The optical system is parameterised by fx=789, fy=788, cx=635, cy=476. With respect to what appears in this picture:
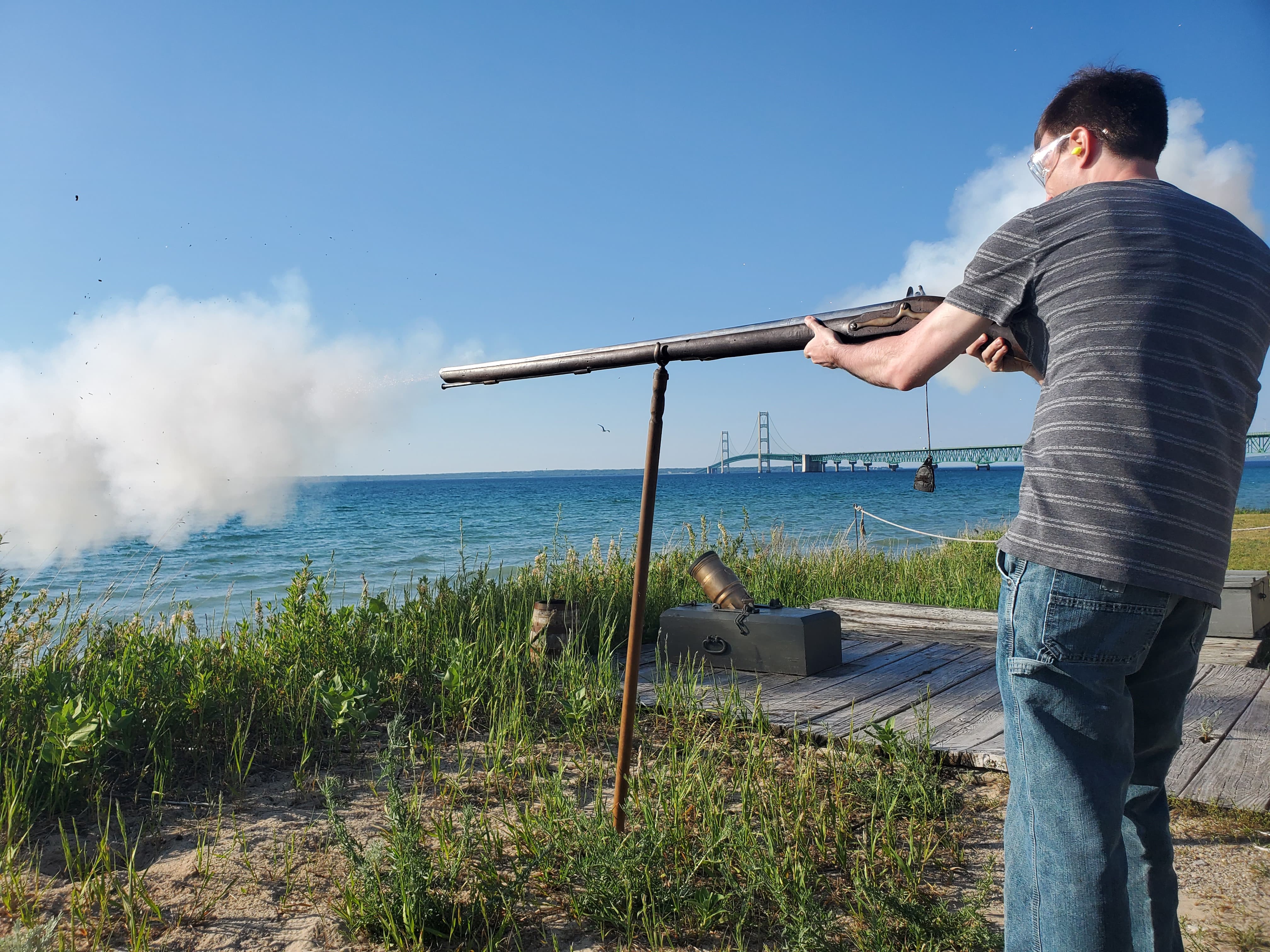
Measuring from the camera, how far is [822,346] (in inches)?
88.9

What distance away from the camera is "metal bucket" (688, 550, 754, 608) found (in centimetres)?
483

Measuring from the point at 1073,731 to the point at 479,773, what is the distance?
2406 mm

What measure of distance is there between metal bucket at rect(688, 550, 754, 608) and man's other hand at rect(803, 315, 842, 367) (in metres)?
2.68

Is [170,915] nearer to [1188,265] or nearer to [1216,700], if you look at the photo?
[1188,265]

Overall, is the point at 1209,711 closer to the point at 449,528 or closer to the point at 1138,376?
the point at 1138,376

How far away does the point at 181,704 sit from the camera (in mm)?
3525

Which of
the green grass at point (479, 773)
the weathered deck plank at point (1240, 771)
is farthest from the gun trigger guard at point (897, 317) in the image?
the weathered deck plank at point (1240, 771)

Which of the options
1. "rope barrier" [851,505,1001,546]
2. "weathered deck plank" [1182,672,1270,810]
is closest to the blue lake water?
"rope barrier" [851,505,1001,546]

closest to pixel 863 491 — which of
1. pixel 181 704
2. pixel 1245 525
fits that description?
pixel 1245 525

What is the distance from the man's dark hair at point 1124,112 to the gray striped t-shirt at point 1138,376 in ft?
0.54

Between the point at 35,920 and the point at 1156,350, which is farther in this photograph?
the point at 35,920

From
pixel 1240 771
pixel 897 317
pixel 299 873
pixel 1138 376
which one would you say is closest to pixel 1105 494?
pixel 1138 376

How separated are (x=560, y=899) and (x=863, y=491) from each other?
7379 cm

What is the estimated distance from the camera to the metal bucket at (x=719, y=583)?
4.83 meters
